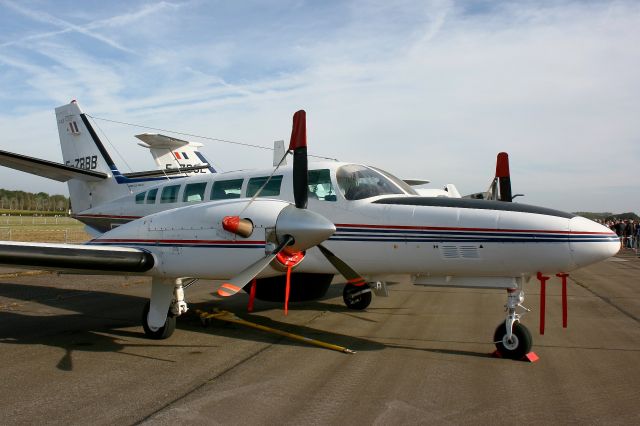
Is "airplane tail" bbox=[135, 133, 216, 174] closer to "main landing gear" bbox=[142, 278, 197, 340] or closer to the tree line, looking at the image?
"main landing gear" bbox=[142, 278, 197, 340]

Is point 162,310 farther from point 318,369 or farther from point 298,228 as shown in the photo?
point 318,369

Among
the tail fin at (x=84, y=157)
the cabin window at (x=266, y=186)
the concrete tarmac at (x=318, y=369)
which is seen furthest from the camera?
the tail fin at (x=84, y=157)

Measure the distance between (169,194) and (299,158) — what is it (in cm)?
361

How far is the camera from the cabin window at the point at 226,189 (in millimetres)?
8805

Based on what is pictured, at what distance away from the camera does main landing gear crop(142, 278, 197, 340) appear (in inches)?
317

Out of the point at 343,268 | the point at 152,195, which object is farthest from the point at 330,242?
the point at 152,195

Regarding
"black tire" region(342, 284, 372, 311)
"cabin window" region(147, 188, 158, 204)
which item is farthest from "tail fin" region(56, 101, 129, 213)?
"black tire" region(342, 284, 372, 311)

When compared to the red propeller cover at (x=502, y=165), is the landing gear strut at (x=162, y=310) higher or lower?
lower

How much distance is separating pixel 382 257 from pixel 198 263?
261cm

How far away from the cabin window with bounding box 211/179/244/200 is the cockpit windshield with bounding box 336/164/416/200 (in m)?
1.85

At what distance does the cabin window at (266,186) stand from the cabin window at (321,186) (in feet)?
1.98

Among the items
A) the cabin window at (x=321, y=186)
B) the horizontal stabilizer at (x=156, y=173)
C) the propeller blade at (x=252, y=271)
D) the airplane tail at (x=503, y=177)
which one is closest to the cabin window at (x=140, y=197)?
the horizontal stabilizer at (x=156, y=173)

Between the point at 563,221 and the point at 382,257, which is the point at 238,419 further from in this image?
the point at 563,221

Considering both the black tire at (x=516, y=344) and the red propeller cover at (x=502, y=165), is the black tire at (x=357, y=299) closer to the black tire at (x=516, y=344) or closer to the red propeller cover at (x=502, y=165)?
the red propeller cover at (x=502, y=165)
